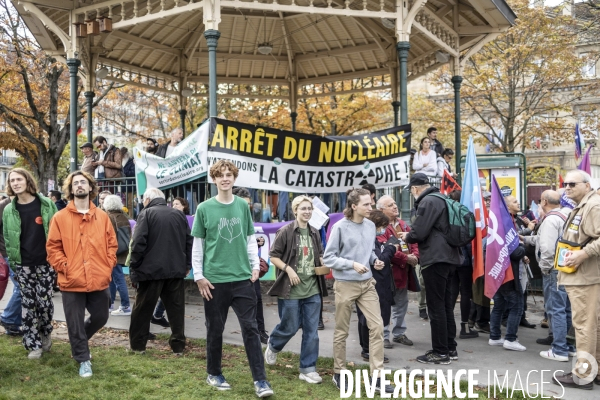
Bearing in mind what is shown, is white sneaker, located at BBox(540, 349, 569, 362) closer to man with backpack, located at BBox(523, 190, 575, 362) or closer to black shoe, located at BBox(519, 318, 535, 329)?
man with backpack, located at BBox(523, 190, 575, 362)

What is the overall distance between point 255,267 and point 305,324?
86 centimetres

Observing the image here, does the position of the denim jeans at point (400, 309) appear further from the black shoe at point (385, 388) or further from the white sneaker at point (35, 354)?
the white sneaker at point (35, 354)

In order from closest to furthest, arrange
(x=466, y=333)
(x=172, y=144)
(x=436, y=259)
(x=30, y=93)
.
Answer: (x=436, y=259) → (x=466, y=333) → (x=172, y=144) → (x=30, y=93)

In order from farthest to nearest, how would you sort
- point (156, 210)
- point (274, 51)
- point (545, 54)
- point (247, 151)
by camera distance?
point (545, 54), point (274, 51), point (247, 151), point (156, 210)

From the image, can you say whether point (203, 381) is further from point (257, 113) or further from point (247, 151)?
point (257, 113)

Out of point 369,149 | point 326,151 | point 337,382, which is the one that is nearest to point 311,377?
point 337,382

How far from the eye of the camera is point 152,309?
7.24 meters

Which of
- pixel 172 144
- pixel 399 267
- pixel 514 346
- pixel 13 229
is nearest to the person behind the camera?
pixel 13 229

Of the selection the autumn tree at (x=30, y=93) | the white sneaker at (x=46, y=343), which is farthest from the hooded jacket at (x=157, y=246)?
the autumn tree at (x=30, y=93)

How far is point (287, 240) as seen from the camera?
6.56 meters

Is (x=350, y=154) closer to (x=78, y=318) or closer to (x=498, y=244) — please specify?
(x=498, y=244)

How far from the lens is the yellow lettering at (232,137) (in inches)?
403

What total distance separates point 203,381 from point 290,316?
1090 mm

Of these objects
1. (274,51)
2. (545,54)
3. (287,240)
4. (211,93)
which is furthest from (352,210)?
(545,54)
